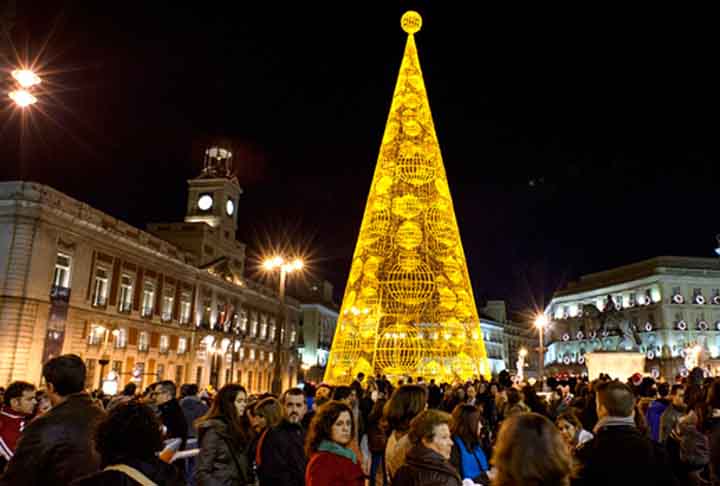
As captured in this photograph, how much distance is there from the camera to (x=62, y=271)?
108 feet

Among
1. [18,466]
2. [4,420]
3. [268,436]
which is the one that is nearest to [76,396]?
[18,466]

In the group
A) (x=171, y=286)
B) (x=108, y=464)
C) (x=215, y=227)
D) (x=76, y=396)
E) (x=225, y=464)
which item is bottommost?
(x=225, y=464)

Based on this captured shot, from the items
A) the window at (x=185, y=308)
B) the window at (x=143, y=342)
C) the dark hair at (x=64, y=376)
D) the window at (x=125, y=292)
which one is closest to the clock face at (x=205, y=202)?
the window at (x=185, y=308)

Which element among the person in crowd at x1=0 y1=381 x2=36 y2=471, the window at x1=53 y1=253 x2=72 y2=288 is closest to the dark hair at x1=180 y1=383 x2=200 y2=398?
the person in crowd at x1=0 y1=381 x2=36 y2=471

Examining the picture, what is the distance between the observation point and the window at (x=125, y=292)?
3825 centimetres

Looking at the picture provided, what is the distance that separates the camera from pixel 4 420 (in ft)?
19.1

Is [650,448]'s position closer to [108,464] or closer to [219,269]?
[108,464]

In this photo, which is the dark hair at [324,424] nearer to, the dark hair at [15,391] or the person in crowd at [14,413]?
the person in crowd at [14,413]

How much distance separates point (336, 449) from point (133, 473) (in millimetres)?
1766

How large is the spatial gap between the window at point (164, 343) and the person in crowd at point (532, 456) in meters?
43.8

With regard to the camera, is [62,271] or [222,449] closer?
[222,449]

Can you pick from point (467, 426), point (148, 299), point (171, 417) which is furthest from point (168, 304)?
point (467, 426)

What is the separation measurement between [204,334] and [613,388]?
47405mm

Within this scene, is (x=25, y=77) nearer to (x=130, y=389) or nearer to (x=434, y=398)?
(x=130, y=389)
